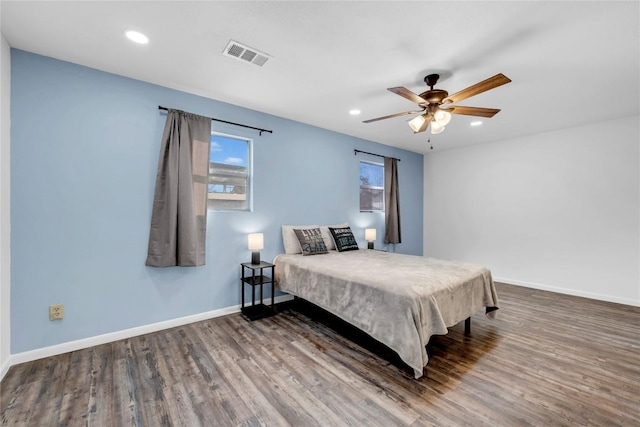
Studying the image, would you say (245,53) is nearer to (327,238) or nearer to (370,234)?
(327,238)

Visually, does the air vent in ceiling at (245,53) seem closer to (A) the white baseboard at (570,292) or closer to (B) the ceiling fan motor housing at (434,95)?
(B) the ceiling fan motor housing at (434,95)

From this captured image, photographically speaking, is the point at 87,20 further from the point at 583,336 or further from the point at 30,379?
the point at 583,336

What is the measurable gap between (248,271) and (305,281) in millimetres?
900

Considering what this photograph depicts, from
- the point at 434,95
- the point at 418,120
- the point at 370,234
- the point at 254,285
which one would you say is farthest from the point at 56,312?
the point at 370,234

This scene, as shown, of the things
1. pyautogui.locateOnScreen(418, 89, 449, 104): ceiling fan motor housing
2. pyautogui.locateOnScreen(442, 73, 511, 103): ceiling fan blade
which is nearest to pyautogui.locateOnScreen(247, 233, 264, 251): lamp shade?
pyautogui.locateOnScreen(418, 89, 449, 104): ceiling fan motor housing

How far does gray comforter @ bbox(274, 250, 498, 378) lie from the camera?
2098 millimetres

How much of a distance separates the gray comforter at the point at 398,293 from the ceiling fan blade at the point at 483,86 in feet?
5.36

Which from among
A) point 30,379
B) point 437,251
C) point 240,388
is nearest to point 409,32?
point 240,388

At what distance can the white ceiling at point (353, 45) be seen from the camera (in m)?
1.87

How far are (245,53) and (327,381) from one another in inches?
108

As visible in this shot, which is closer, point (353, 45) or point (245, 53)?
point (353, 45)

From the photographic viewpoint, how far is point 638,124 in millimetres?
3777

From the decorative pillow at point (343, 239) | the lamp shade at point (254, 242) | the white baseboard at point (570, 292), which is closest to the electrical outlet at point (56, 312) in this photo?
the lamp shade at point (254, 242)

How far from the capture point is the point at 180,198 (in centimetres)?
298
